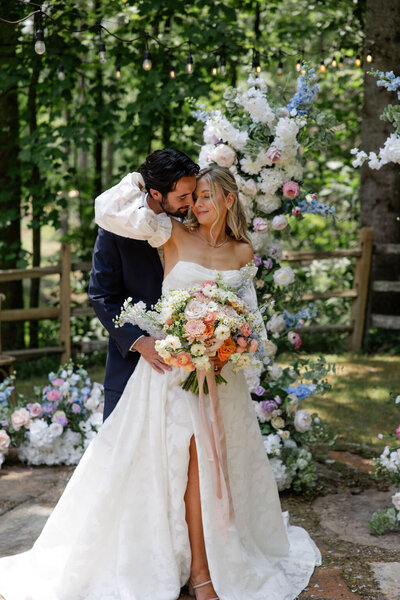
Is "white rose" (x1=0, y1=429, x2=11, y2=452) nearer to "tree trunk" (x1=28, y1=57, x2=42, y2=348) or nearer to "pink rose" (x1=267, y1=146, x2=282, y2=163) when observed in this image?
"pink rose" (x1=267, y1=146, x2=282, y2=163)

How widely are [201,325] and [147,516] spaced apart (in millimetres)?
933

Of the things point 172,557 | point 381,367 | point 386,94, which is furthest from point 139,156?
point 172,557

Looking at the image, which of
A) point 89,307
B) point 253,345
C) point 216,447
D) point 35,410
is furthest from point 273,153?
point 89,307

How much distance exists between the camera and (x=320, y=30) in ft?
30.2

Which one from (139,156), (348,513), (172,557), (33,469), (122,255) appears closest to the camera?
(172,557)

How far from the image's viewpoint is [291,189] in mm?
4102

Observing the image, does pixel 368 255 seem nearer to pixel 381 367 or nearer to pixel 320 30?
pixel 381 367

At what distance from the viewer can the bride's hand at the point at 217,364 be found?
292 cm

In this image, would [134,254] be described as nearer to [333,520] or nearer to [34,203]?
[333,520]

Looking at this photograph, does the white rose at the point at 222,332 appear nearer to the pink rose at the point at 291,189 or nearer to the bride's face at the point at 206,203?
the bride's face at the point at 206,203

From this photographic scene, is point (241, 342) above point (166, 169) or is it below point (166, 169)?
below

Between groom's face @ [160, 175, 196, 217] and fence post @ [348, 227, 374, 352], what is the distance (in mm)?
5718

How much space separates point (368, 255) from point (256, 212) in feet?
14.8

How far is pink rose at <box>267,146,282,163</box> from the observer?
404 cm
